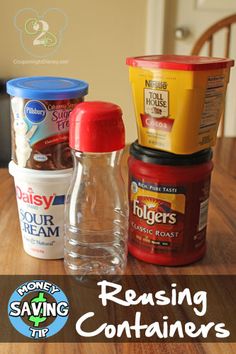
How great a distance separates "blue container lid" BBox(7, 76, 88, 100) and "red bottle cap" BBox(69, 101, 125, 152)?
2.2 inches

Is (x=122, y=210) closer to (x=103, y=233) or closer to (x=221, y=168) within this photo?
(x=103, y=233)

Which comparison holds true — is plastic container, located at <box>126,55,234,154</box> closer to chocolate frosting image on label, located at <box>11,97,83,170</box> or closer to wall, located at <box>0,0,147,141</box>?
chocolate frosting image on label, located at <box>11,97,83,170</box>

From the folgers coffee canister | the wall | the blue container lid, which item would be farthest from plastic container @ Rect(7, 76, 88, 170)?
the wall

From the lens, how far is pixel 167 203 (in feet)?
2.07

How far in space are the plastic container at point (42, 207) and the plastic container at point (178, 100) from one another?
0.42 ft

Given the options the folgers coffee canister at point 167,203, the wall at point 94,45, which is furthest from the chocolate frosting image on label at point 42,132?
the wall at point 94,45

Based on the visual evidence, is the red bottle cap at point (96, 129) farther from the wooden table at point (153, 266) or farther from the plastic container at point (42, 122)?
the wooden table at point (153, 266)

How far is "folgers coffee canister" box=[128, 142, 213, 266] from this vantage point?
627 millimetres

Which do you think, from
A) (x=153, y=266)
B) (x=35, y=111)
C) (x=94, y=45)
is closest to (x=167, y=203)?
(x=153, y=266)

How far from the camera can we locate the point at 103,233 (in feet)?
2.39

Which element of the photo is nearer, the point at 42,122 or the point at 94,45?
the point at 42,122

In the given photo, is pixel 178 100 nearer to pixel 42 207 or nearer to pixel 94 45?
pixel 42 207

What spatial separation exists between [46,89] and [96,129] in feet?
0.37

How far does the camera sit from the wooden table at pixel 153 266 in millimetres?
508
